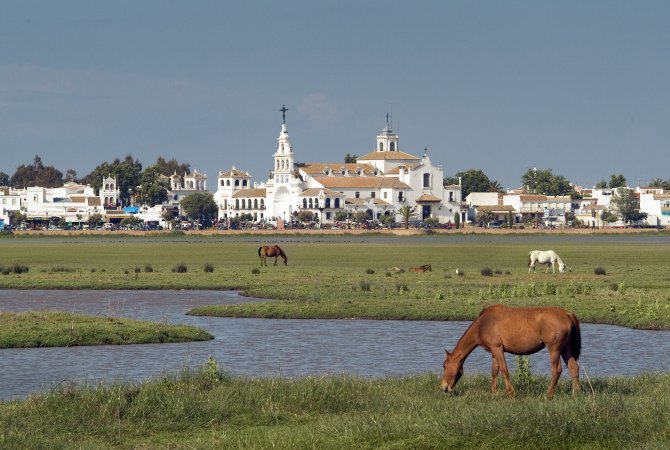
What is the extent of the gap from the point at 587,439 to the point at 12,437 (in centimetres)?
776

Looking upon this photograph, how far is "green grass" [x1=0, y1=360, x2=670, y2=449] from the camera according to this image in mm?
18125

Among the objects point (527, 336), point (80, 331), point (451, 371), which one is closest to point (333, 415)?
point (451, 371)

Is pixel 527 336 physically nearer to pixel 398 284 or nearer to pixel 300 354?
pixel 300 354

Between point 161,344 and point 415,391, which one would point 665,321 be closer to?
point 161,344

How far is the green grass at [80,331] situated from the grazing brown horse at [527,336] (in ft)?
47.6

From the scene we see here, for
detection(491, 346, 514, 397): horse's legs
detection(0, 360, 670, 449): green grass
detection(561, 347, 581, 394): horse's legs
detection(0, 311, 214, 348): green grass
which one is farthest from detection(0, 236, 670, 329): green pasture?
detection(491, 346, 514, 397): horse's legs

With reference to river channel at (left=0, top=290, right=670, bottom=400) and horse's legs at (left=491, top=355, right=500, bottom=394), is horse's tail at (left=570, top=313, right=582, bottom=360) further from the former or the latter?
river channel at (left=0, top=290, right=670, bottom=400)

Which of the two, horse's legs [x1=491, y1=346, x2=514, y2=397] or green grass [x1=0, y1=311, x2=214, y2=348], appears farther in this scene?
green grass [x1=0, y1=311, x2=214, y2=348]

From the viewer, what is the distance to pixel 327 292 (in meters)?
47.6

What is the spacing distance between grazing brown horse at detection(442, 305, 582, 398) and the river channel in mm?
3588

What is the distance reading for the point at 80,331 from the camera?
3366 centimetres

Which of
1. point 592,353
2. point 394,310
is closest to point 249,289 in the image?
point 394,310

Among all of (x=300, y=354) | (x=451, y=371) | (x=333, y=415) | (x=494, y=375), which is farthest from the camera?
(x=300, y=354)

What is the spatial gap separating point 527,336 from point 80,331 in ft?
53.7
